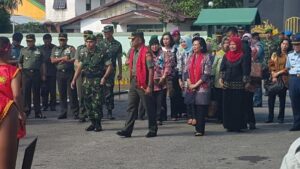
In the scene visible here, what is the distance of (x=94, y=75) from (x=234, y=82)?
2.53 m

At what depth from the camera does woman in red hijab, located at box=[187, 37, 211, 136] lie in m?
10.4

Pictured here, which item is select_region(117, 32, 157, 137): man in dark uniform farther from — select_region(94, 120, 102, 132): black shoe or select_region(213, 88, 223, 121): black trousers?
select_region(213, 88, 223, 121): black trousers

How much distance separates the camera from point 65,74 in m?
13.1

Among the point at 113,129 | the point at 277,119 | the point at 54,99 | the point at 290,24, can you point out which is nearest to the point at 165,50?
the point at 113,129

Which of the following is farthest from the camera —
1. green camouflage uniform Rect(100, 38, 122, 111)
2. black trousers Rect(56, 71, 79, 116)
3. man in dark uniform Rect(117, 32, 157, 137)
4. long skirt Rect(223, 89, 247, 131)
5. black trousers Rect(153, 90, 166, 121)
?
black trousers Rect(56, 71, 79, 116)

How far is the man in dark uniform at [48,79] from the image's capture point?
14.0m

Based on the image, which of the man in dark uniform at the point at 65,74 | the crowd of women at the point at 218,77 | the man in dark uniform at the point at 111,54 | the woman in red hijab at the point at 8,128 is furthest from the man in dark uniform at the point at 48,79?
the woman in red hijab at the point at 8,128

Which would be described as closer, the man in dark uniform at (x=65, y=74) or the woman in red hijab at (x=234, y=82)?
the woman in red hijab at (x=234, y=82)

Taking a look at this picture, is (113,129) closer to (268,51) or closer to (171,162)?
(171,162)

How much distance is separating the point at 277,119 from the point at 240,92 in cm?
217

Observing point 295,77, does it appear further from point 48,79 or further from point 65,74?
point 48,79

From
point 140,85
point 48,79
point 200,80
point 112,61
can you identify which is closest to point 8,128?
point 140,85

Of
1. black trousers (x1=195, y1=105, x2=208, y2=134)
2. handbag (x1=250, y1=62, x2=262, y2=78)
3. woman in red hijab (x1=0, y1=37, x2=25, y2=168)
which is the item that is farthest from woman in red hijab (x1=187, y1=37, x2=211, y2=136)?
woman in red hijab (x1=0, y1=37, x2=25, y2=168)

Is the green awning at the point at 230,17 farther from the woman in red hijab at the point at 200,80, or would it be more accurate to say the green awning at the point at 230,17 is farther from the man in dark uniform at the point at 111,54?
the woman in red hijab at the point at 200,80
